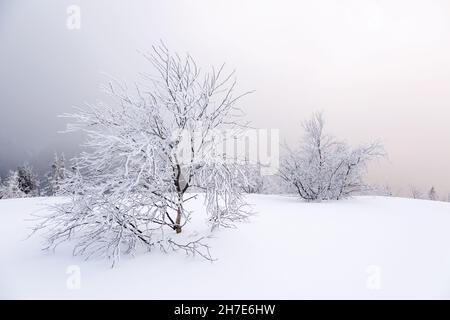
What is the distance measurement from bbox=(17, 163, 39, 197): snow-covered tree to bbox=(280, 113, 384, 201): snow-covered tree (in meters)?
41.4

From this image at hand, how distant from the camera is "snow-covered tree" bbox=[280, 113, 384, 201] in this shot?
1466cm

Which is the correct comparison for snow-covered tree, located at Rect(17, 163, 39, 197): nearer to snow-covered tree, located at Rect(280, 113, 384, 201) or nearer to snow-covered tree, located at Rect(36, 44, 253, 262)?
snow-covered tree, located at Rect(280, 113, 384, 201)

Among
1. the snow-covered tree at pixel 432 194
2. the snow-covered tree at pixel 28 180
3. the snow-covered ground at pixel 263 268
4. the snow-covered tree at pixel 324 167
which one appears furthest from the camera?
the snow-covered tree at pixel 432 194

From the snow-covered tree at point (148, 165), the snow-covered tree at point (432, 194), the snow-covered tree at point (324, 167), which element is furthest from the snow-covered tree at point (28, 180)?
the snow-covered tree at point (432, 194)

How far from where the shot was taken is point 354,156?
47.7 ft

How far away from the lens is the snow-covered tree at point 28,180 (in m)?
43.9

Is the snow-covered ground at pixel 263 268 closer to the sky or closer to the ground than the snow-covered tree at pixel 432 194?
closer to the sky

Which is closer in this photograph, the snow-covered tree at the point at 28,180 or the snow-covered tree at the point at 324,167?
the snow-covered tree at the point at 324,167

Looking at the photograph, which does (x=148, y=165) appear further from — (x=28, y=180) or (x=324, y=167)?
(x=28, y=180)

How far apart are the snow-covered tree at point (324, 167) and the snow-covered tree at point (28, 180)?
41.4 m

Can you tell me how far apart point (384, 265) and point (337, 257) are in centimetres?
78

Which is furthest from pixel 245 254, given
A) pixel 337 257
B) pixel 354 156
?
pixel 354 156

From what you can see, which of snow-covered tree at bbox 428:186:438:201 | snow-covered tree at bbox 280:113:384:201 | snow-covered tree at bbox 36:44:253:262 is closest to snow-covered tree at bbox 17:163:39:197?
snow-covered tree at bbox 280:113:384:201

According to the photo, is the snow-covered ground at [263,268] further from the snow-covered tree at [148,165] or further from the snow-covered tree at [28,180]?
the snow-covered tree at [28,180]
